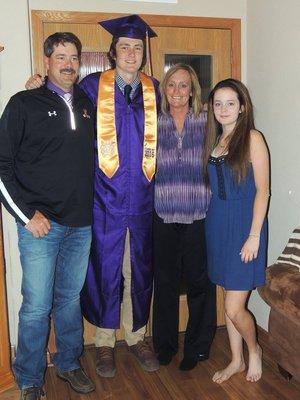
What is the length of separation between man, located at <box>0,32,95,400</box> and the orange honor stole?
0.13m

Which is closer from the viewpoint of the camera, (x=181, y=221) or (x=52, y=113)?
(x=52, y=113)

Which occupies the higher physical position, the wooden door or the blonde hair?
the wooden door

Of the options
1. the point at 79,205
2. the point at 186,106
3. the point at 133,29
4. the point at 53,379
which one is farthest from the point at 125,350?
the point at 133,29

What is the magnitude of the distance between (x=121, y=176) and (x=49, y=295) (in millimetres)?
726

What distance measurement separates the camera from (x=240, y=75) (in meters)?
3.02

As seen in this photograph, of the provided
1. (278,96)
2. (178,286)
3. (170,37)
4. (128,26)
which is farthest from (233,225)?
(170,37)

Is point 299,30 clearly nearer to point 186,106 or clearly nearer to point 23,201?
point 186,106

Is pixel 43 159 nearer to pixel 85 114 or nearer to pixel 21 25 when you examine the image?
pixel 85 114

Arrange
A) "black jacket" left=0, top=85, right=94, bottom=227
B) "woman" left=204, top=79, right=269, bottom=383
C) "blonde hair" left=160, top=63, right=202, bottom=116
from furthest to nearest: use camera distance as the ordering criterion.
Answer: "blonde hair" left=160, top=63, right=202, bottom=116
"woman" left=204, top=79, right=269, bottom=383
"black jacket" left=0, top=85, right=94, bottom=227

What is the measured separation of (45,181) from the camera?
211cm

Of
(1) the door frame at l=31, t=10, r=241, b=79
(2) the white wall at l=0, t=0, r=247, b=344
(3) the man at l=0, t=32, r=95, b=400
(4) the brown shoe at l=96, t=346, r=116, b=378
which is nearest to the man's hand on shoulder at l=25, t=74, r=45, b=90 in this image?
(3) the man at l=0, t=32, r=95, b=400

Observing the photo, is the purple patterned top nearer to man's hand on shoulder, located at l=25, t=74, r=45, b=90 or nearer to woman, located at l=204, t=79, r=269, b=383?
woman, located at l=204, t=79, r=269, b=383

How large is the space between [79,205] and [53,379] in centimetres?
106

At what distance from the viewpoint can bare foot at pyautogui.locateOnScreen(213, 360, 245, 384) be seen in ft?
8.03
